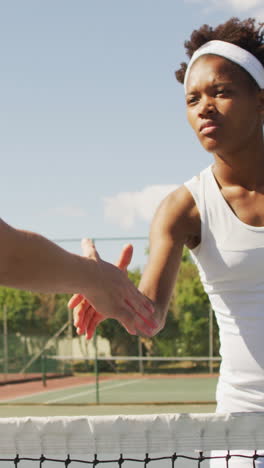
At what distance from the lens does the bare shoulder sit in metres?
2.24

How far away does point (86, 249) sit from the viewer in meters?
2.01

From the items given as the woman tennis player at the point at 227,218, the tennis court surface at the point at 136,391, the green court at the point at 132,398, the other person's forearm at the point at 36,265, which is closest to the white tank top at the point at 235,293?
the woman tennis player at the point at 227,218

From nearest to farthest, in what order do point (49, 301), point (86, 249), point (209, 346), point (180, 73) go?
point (86, 249) < point (180, 73) < point (209, 346) < point (49, 301)

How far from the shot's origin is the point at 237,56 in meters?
2.23

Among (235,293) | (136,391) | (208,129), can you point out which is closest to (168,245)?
(235,293)

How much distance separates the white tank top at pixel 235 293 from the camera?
212 centimetres

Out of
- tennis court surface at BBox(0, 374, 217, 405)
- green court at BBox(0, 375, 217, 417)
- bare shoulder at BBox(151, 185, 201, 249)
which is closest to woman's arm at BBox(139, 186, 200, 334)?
bare shoulder at BBox(151, 185, 201, 249)

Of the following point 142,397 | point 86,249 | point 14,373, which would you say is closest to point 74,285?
point 86,249

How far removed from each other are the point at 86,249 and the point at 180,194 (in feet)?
1.39

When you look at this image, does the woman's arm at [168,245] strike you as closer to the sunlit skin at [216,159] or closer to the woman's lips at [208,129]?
the sunlit skin at [216,159]

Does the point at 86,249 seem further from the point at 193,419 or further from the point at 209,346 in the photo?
the point at 209,346

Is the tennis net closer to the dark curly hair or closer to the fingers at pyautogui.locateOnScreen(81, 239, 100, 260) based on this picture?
the fingers at pyautogui.locateOnScreen(81, 239, 100, 260)

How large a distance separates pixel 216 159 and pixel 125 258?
0.42m

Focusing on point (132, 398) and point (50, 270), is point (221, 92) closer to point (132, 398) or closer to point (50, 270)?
point (50, 270)
